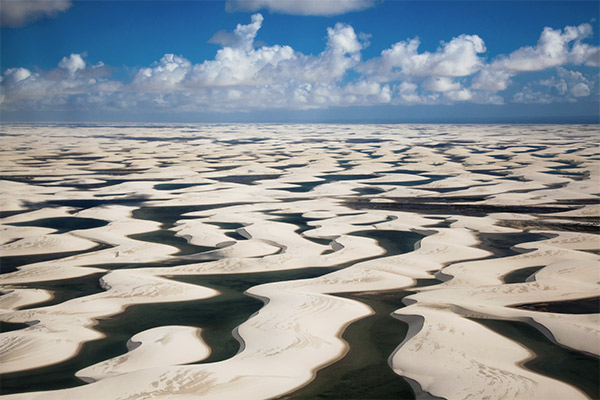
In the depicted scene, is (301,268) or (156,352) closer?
(156,352)

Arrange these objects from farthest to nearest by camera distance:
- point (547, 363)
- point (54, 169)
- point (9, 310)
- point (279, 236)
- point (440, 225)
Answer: point (54, 169) → point (440, 225) → point (279, 236) → point (9, 310) → point (547, 363)

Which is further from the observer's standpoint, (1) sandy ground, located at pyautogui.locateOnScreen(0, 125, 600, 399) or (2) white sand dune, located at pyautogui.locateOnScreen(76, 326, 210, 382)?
(2) white sand dune, located at pyautogui.locateOnScreen(76, 326, 210, 382)

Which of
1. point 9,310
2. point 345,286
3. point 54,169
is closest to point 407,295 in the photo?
point 345,286

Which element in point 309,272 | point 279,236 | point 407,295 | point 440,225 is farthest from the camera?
point 440,225

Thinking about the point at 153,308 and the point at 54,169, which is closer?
the point at 153,308

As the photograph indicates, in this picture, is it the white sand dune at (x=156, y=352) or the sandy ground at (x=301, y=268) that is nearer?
the sandy ground at (x=301, y=268)

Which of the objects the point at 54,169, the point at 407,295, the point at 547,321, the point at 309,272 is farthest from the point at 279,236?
the point at 54,169

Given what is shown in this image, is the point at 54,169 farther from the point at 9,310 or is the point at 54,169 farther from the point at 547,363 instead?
the point at 547,363
